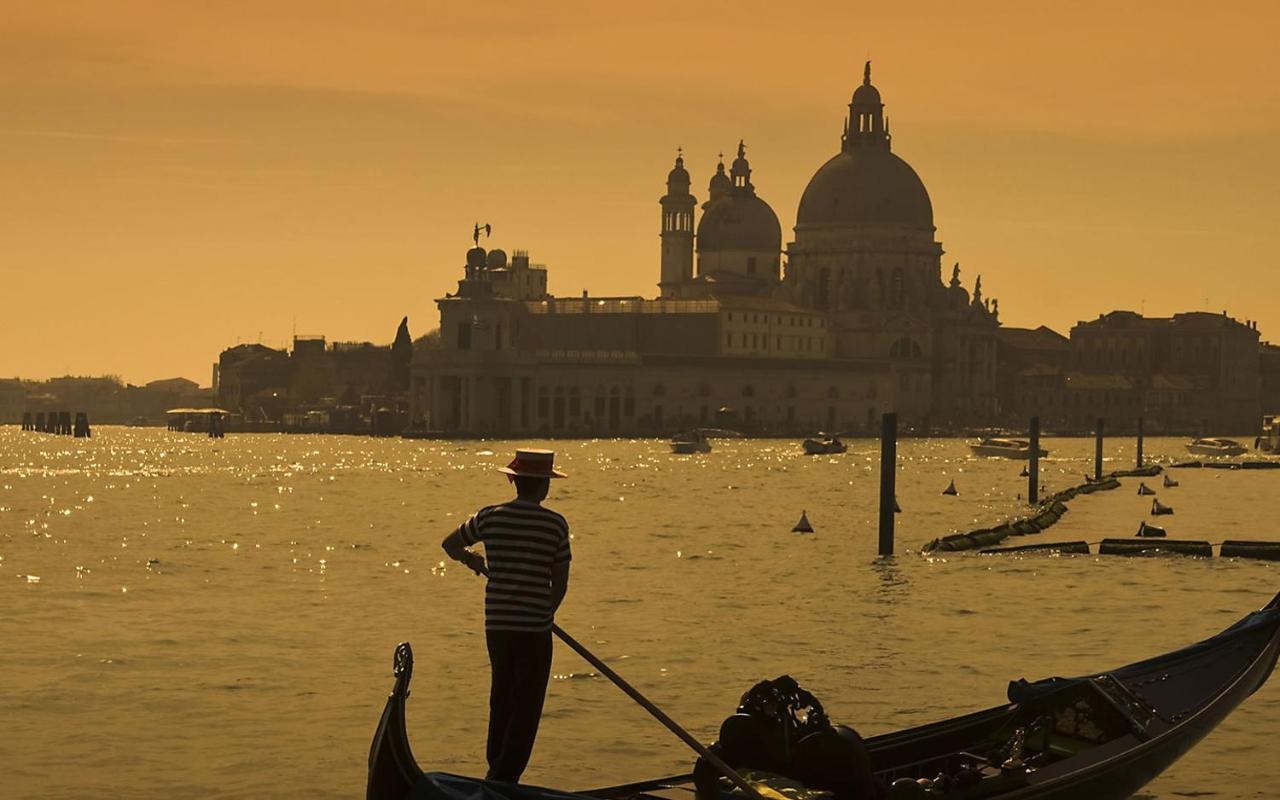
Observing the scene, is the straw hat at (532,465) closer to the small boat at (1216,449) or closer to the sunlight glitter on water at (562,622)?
the sunlight glitter on water at (562,622)

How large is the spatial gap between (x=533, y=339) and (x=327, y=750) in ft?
483

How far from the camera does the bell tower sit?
184 meters

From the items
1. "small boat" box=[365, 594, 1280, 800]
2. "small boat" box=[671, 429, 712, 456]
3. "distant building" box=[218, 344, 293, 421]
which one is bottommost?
"small boat" box=[365, 594, 1280, 800]

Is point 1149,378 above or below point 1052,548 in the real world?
above

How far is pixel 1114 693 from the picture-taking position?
14062 millimetres

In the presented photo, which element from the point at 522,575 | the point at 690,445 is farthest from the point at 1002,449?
the point at 522,575

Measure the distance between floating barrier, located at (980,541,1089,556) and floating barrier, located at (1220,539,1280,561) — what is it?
2.19m

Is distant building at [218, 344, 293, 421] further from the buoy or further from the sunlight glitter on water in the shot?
the buoy

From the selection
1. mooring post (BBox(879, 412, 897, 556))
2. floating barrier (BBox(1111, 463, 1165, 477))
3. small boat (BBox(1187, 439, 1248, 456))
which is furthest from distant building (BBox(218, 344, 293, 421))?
mooring post (BBox(879, 412, 897, 556))

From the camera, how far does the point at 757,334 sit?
525 ft

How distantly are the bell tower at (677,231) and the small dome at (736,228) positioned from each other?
22.0 feet

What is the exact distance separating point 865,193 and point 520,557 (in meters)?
153

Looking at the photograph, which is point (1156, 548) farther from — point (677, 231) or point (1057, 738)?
point (677, 231)

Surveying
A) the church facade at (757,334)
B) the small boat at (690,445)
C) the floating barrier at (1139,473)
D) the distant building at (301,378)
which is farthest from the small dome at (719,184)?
the floating barrier at (1139,473)
